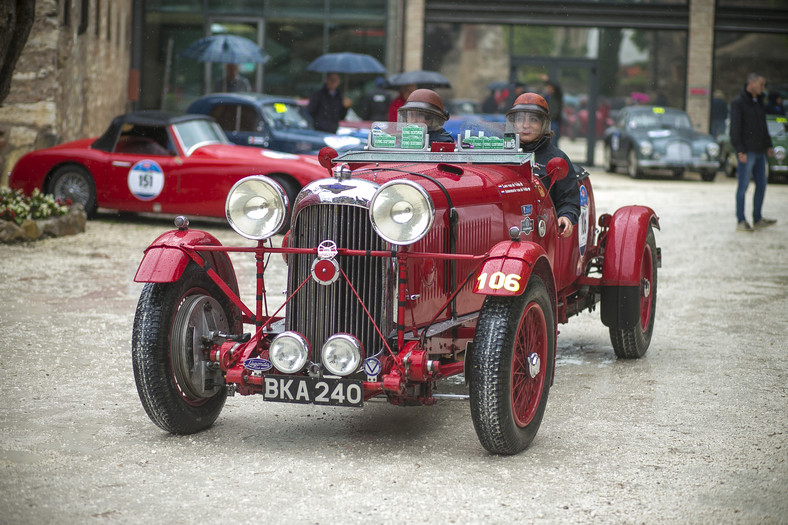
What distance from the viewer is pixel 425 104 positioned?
601cm

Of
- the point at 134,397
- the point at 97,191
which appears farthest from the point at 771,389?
the point at 97,191

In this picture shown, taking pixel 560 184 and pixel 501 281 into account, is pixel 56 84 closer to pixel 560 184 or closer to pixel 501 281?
pixel 560 184

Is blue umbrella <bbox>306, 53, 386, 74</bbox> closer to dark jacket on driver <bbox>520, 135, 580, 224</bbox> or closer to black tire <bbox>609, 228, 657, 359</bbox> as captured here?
black tire <bbox>609, 228, 657, 359</bbox>

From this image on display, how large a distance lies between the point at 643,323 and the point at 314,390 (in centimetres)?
314

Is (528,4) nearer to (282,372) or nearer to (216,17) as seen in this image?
→ (216,17)

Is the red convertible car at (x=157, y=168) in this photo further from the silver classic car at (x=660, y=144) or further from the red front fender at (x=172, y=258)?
the silver classic car at (x=660, y=144)

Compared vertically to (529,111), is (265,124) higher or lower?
higher

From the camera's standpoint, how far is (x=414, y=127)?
5527 mm

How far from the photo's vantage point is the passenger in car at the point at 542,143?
5.89 metres

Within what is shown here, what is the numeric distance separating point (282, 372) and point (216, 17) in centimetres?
2013

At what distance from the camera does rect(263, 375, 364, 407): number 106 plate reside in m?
4.16

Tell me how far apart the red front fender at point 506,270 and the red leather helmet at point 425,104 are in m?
1.83

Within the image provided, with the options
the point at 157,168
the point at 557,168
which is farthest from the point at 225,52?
the point at 557,168

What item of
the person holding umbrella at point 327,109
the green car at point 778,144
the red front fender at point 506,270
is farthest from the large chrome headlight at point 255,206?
the green car at point 778,144
